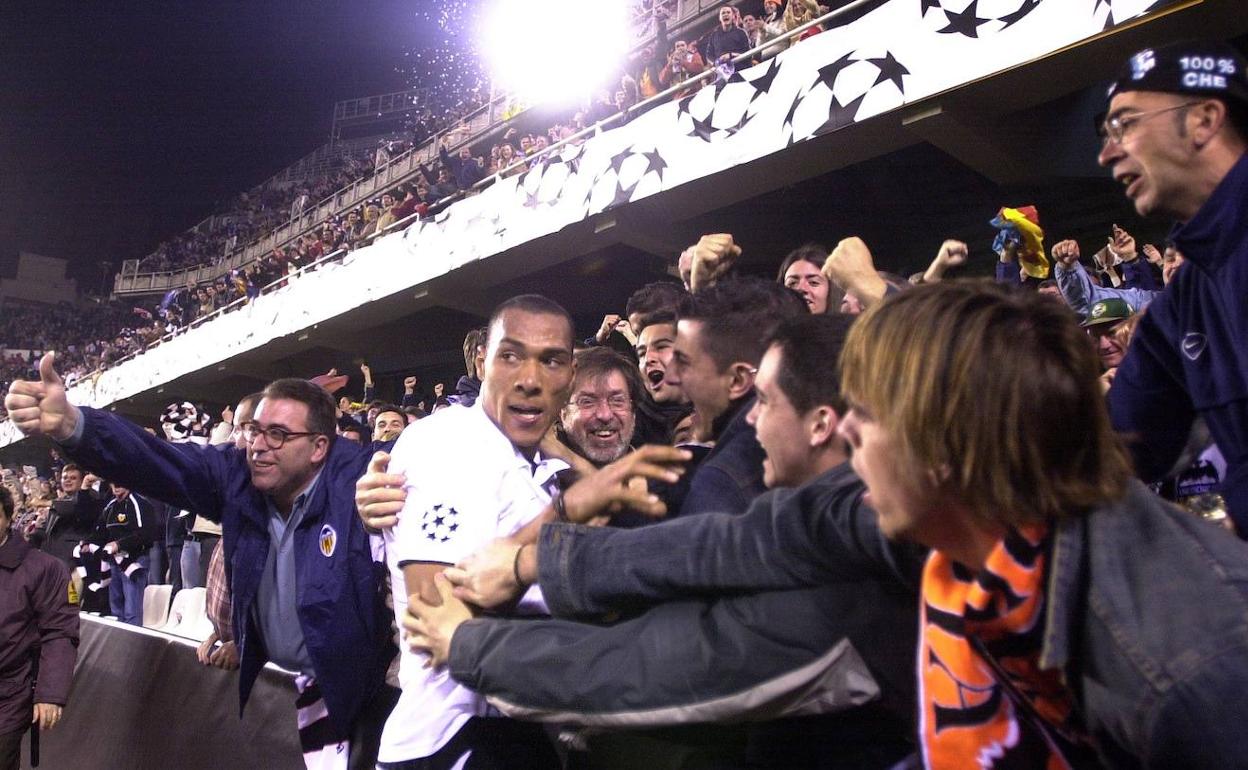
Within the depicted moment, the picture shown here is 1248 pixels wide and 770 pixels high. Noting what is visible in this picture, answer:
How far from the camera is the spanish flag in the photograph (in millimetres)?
3469

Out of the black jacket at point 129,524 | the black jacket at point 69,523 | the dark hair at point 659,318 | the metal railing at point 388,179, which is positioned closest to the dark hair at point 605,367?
the dark hair at point 659,318

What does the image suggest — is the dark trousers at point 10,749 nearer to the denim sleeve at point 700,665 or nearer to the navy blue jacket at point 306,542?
the navy blue jacket at point 306,542

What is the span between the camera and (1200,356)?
5.48ft

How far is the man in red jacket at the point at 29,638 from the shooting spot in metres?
4.40

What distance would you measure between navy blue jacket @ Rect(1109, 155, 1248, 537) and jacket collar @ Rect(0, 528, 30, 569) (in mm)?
5340

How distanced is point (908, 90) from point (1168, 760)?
22.0 feet

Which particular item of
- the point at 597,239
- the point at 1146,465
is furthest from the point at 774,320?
the point at 597,239

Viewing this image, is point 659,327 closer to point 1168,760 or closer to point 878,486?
point 878,486

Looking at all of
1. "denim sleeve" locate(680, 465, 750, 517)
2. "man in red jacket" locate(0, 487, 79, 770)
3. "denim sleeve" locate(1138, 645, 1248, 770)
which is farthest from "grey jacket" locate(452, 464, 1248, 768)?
"man in red jacket" locate(0, 487, 79, 770)

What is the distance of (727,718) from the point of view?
1.16m

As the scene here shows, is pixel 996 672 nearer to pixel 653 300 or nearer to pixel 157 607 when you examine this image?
pixel 653 300

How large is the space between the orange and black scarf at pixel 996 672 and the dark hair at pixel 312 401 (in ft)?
9.03

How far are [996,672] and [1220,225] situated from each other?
1.11 meters

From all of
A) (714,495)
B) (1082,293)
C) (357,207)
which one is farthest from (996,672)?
(357,207)
